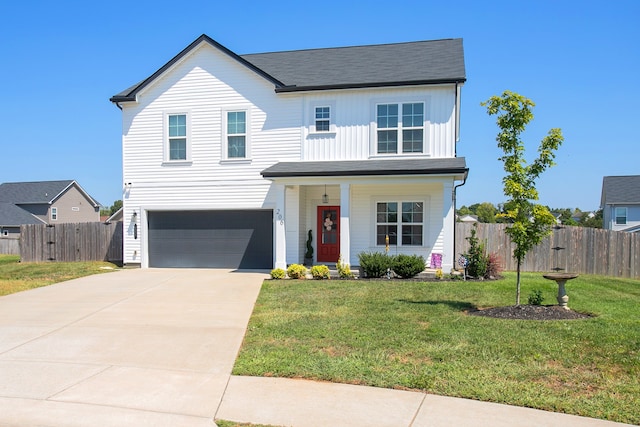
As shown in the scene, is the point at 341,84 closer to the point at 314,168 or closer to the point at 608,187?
the point at 314,168

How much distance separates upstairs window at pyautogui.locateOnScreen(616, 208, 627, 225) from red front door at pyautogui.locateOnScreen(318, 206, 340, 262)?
1248 inches

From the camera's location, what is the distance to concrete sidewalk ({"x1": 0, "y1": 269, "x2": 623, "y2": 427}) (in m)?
5.42

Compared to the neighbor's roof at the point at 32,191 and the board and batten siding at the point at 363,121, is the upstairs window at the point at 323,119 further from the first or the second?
the neighbor's roof at the point at 32,191

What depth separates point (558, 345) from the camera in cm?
764

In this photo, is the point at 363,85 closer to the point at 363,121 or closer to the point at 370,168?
the point at 363,121

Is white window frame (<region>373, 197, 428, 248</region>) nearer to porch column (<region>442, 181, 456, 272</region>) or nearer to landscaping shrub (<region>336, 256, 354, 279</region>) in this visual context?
porch column (<region>442, 181, 456, 272</region>)

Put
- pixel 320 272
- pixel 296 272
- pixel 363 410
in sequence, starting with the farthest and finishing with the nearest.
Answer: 1. pixel 296 272
2. pixel 320 272
3. pixel 363 410

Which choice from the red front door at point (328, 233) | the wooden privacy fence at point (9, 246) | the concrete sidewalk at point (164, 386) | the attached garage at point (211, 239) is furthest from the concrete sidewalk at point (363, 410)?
the wooden privacy fence at point (9, 246)

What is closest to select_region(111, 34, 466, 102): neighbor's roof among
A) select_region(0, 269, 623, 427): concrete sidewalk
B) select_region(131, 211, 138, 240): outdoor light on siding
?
select_region(131, 211, 138, 240): outdoor light on siding

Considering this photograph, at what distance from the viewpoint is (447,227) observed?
16.8 m

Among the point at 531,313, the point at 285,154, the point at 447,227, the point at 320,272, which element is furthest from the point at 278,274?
the point at 531,313

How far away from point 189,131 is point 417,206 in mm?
8908

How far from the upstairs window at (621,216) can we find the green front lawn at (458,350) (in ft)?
111

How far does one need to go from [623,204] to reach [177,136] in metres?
36.1
